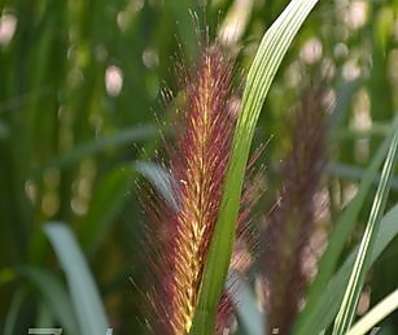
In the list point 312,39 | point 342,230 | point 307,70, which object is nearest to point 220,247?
point 307,70

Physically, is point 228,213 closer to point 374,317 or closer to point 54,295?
point 374,317

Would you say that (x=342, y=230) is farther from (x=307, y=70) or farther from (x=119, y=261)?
(x=119, y=261)

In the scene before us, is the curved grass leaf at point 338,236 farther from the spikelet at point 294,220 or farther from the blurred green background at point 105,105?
the blurred green background at point 105,105

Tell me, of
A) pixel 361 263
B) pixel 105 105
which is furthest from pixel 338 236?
pixel 105 105

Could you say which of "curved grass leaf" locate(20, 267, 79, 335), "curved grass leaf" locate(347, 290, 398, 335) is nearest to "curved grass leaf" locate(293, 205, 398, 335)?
"curved grass leaf" locate(347, 290, 398, 335)

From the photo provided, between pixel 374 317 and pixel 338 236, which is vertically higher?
pixel 338 236
